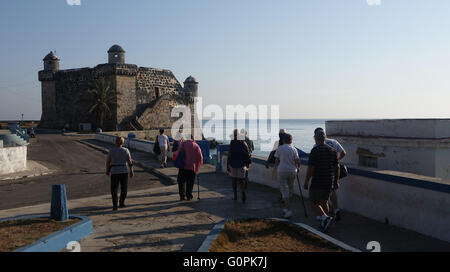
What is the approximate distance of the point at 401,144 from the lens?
11.0 m

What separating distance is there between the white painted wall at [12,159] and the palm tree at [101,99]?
24.6 metres

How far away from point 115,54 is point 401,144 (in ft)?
114

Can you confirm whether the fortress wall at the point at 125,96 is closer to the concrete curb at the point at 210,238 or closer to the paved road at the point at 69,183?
the paved road at the point at 69,183

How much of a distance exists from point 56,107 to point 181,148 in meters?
39.7

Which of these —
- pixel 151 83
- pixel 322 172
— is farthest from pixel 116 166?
pixel 151 83

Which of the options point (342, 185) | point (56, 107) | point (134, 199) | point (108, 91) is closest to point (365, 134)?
point (342, 185)

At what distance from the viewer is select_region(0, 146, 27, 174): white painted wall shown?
13109 mm

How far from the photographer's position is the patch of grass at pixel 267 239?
4.79 m

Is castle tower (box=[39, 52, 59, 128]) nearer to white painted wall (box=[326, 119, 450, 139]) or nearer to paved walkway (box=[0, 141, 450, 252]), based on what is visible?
white painted wall (box=[326, 119, 450, 139])

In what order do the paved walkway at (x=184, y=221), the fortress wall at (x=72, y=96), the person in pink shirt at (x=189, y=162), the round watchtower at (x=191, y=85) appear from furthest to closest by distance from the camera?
1. the round watchtower at (x=191, y=85)
2. the fortress wall at (x=72, y=96)
3. the person in pink shirt at (x=189, y=162)
4. the paved walkway at (x=184, y=221)

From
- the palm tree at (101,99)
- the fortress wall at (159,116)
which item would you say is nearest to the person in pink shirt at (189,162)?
the palm tree at (101,99)

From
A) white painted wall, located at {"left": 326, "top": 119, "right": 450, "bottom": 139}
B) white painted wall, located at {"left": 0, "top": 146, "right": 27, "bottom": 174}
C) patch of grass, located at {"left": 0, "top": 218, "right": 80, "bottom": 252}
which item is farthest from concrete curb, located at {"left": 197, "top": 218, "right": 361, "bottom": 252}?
white painted wall, located at {"left": 0, "top": 146, "right": 27, "bottom": 174}

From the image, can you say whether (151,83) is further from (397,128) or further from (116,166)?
(116,166)
